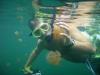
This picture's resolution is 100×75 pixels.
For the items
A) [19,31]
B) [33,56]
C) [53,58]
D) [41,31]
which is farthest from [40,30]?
[19,31]

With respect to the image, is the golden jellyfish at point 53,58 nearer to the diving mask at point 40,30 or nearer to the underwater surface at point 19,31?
the diving mask at point 40,30

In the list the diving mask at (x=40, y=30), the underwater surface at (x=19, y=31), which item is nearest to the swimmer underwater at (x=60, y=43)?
the diving mask at (x=40, y=30)

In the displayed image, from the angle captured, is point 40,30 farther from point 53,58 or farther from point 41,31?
point 53,58

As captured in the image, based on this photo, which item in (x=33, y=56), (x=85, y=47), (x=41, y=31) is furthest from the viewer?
(x=33, y=56)

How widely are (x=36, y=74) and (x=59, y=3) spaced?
4240 millimetres

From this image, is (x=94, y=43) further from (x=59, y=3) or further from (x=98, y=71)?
(x=59, y=3)

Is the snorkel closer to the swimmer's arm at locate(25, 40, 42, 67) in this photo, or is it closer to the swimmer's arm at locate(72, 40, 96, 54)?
the swimmer's arm at locate(25, 40, 42, 67)

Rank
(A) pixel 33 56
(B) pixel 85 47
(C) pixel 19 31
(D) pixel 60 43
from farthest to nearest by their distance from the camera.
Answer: (C) pixel 19 31 → (A) pixel 33 56 → (B) pixel 85 47 → (D) pixel 60 43

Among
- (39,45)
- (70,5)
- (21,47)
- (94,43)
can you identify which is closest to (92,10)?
(70,5)

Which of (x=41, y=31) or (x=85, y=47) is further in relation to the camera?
(x=85, y=47)

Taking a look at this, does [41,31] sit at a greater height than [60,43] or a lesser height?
greater

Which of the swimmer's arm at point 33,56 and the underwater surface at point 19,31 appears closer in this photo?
the swimmer's arm at point 33,56

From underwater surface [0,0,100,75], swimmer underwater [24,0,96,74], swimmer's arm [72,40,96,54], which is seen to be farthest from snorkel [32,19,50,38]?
underwater surface [0,0,100,75]

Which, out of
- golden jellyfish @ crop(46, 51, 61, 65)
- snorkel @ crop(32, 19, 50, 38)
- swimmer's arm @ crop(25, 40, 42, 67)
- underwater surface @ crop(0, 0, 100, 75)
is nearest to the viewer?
snorkel @ crop(32, 19, 50, 38)
